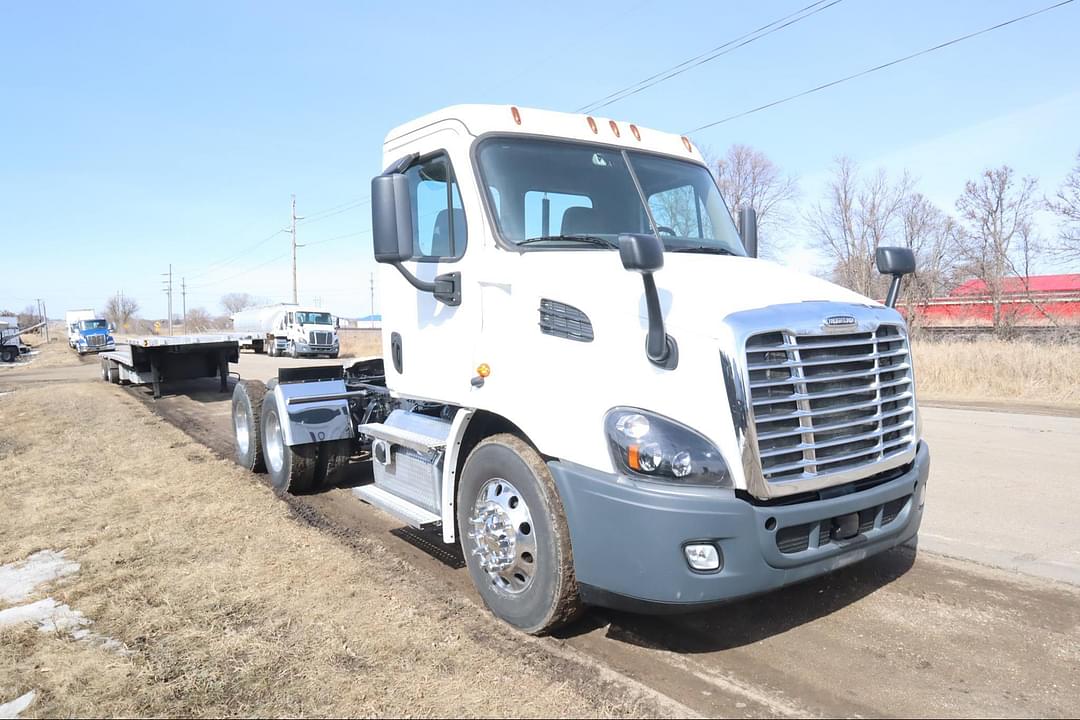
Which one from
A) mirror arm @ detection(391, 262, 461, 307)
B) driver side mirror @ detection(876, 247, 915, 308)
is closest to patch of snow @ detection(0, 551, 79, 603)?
mirror arm @ detection(391, 262, 461, 307)

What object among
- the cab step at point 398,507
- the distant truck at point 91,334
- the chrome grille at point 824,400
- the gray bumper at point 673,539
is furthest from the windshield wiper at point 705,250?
the distant truck at point 91,334

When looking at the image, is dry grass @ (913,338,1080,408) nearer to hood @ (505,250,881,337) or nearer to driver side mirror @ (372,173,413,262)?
hood @ (505,250,881,337)

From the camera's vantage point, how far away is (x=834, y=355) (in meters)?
3.33

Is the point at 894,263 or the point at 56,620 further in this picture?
the point at 894,263

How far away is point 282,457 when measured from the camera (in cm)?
680

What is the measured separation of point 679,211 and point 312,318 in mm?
35897

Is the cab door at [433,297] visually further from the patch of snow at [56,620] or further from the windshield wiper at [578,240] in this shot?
the patch of snow at [56,620]

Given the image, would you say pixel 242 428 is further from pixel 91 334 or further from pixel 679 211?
pixel 91 334

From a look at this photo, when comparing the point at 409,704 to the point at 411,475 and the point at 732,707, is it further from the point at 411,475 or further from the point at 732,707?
the point at 411,475

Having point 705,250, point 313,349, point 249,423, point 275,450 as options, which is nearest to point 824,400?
point 705,250

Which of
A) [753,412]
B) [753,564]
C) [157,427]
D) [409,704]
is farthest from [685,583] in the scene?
[157,427]

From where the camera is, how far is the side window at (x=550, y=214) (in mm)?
4094

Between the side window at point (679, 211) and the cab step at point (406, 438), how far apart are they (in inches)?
76.9

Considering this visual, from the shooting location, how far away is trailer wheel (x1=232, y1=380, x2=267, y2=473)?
292 inches
